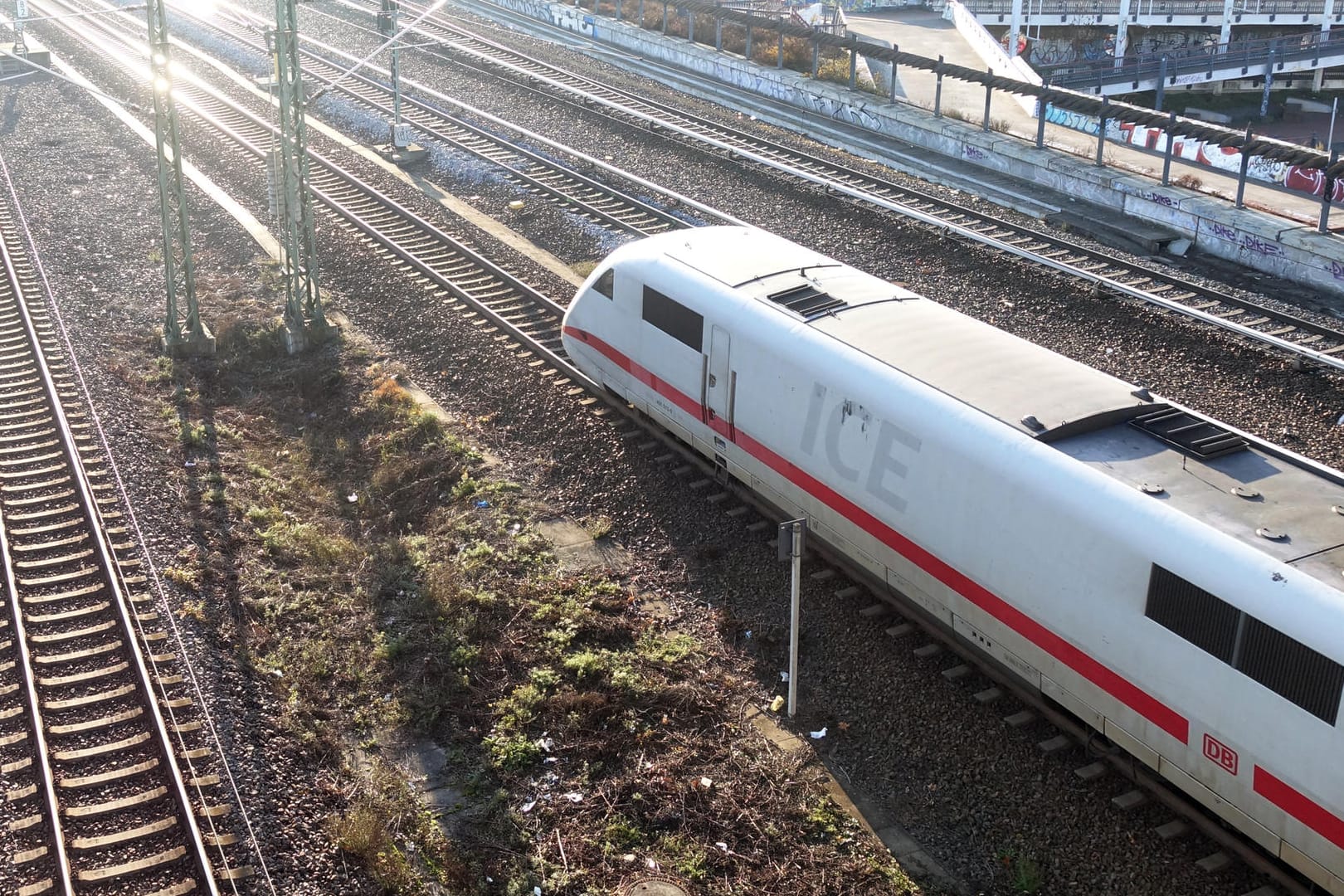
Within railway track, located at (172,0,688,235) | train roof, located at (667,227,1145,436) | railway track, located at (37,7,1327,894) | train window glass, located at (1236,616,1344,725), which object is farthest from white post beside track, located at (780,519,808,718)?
railway track, located at (172,0,688,235)

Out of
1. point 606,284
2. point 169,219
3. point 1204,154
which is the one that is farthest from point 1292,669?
point 1204,154

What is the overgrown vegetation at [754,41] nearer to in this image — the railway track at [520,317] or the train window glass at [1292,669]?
the railway track at [520,317]

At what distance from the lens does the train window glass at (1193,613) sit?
855cm

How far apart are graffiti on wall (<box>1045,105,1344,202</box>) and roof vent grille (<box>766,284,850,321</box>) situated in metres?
24.6

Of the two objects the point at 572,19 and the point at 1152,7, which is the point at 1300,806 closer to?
the point at 572,19

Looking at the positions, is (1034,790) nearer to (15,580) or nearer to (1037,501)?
(1037,501)

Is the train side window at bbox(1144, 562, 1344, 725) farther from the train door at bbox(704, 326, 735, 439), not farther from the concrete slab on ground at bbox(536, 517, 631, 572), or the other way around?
the concrete slab on ground at bbox(536, 517, 631, 572)

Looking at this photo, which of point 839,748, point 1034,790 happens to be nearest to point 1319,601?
point 1034,790

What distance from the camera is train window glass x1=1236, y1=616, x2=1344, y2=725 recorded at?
7.92 m

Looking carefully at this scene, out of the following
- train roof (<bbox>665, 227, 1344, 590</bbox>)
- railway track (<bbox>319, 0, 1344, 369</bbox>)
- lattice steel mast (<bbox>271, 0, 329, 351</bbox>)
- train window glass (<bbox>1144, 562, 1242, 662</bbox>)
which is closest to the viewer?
train window glass (<bbox>1144, 562, 1242, 662</bbox>)

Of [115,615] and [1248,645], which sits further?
[115,615]

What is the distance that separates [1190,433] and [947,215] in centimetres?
1540

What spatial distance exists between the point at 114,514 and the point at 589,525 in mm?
5471

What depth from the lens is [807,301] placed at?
13312 mm
